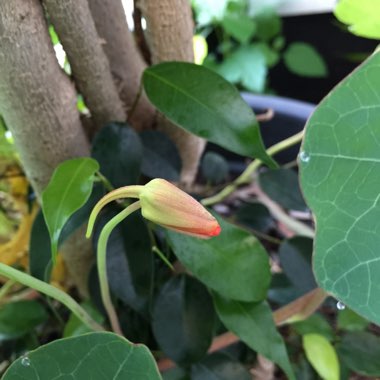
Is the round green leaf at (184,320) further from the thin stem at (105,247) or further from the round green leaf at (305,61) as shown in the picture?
the round green leaf at (305,61)

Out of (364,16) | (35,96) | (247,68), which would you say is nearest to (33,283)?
(35,96)

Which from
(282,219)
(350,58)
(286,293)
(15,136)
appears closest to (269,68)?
(350,58)

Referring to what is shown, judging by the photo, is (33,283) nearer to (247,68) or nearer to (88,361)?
(88,361)

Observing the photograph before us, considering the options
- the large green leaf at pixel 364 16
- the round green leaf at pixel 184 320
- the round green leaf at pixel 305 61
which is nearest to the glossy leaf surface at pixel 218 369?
the round green leaf at pixel 184 320

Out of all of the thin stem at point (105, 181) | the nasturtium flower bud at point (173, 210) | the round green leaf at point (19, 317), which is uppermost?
the nasturtium flower bud at point (173, 210)

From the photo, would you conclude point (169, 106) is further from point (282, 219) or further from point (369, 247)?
point (282, 219)

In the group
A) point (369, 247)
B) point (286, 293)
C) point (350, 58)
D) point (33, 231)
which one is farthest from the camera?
point (350, 58)
